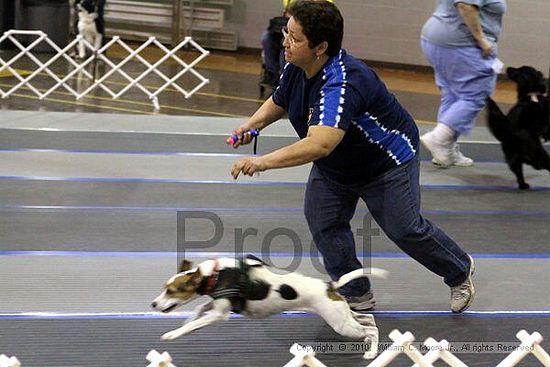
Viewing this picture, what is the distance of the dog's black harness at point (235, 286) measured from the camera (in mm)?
2998

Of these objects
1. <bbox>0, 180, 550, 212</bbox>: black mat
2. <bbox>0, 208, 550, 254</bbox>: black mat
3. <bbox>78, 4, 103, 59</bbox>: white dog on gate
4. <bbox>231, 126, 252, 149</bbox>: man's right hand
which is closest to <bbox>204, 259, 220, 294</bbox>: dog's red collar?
<bbox>231, 126, 252, 149</bbox>: man's right hand

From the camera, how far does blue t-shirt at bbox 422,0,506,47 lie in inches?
239

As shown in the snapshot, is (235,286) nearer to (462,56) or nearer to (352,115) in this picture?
(352,115)

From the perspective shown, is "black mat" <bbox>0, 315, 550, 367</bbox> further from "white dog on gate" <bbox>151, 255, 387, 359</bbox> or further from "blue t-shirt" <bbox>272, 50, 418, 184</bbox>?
"blue t-shirt" <bbox>272, 50, 418, 184</bbox>

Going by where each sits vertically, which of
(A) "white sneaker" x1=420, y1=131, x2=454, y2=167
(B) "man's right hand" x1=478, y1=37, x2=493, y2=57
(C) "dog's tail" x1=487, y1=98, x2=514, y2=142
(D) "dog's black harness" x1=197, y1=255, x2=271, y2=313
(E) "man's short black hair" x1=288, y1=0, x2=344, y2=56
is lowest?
(A) "white sneaker" x1=420, y1=131, x2=454, y2=167

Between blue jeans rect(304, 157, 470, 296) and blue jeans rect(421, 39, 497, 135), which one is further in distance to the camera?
blue jeans rect(421, 39, 497, 135)

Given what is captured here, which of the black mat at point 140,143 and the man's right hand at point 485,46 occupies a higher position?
the man's right hand at point 485,46

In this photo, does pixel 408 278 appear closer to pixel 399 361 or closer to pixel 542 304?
pixel 542 304

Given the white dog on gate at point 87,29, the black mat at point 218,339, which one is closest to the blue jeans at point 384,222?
the black mat at point 218,339

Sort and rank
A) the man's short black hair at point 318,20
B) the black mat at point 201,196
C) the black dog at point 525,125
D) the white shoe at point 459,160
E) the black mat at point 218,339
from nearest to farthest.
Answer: the man's short black hair at point 318,20 → the black mat at point 218,339 → the black mat at point 201,196 → the black dog at point 525,125 → the white shoe at point 459,160

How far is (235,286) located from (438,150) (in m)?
3.64

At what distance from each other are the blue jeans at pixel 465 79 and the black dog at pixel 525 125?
0.12 metres

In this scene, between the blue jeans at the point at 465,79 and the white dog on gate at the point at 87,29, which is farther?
the white dog on gate at the point at 87,29

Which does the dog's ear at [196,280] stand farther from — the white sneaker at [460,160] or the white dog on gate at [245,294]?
the white sneaker at [460,160]
